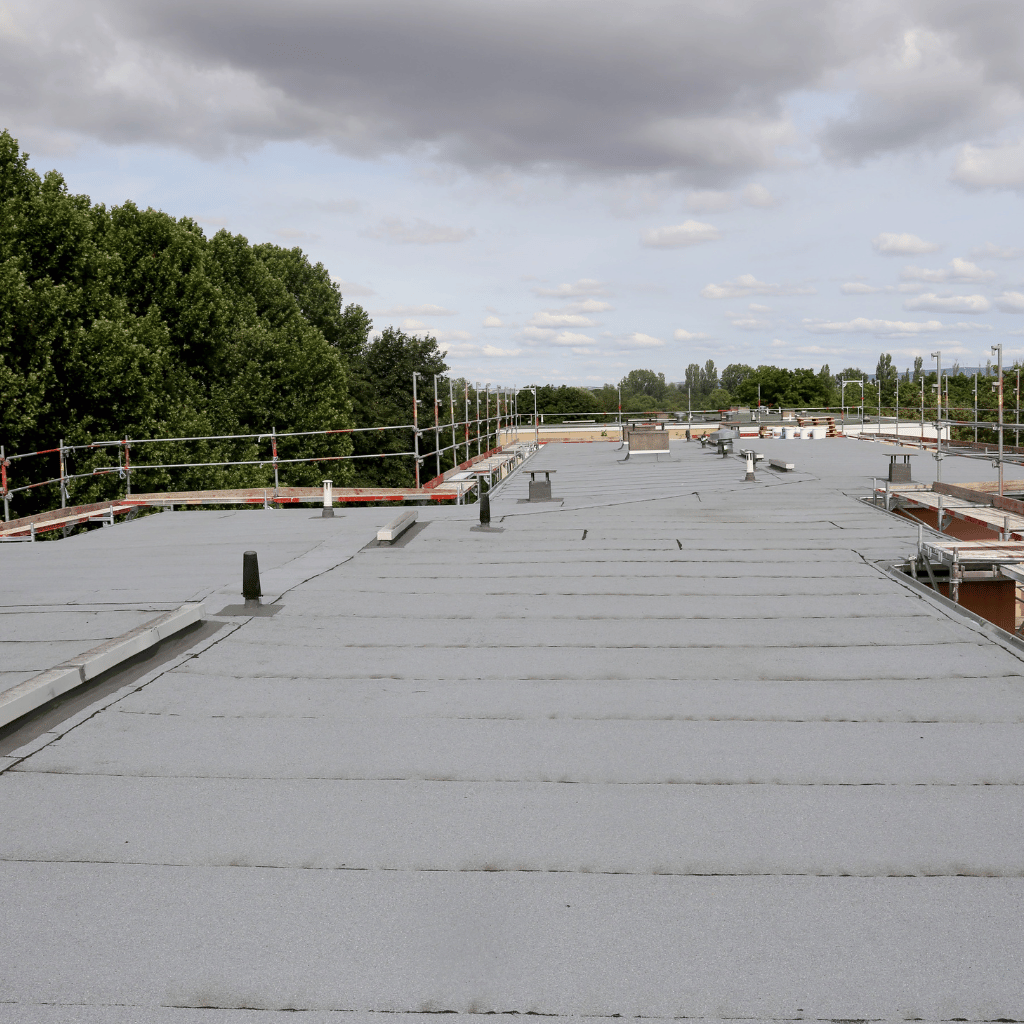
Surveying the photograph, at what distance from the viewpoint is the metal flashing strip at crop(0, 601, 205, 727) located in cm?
639

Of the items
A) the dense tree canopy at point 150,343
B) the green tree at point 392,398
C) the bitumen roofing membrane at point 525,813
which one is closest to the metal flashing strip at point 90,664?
the bitumen roofing membrane at point 525,813

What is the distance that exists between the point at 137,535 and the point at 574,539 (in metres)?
7.68

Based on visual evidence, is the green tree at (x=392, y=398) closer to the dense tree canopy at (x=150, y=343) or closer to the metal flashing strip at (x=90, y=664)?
the dense tree canopy at (x=150, y=343)

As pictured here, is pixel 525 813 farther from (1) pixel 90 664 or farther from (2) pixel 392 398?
(2) pixel 392 398

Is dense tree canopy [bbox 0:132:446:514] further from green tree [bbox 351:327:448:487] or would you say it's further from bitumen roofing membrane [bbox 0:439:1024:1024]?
bitumen roofing membrane [bbox 0:439:1024:1024]

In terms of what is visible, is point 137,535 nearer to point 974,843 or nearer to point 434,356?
point 974,843

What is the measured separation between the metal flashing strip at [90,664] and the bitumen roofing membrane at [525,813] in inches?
13.5

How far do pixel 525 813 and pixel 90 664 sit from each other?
4.11 m

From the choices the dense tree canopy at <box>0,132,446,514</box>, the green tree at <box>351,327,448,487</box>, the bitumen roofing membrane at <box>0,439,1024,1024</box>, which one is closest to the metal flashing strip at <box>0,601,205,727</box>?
the bitumen roofing membrane at <box>0,439,1024,1024</box>

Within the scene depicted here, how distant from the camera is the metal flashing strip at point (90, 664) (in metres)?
6.39

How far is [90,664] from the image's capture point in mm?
7250

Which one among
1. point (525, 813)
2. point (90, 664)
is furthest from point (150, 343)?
point (525, 813)

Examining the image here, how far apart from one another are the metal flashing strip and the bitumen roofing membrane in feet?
1.13

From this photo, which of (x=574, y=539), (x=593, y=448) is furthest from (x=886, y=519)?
(x=593, y=448)
